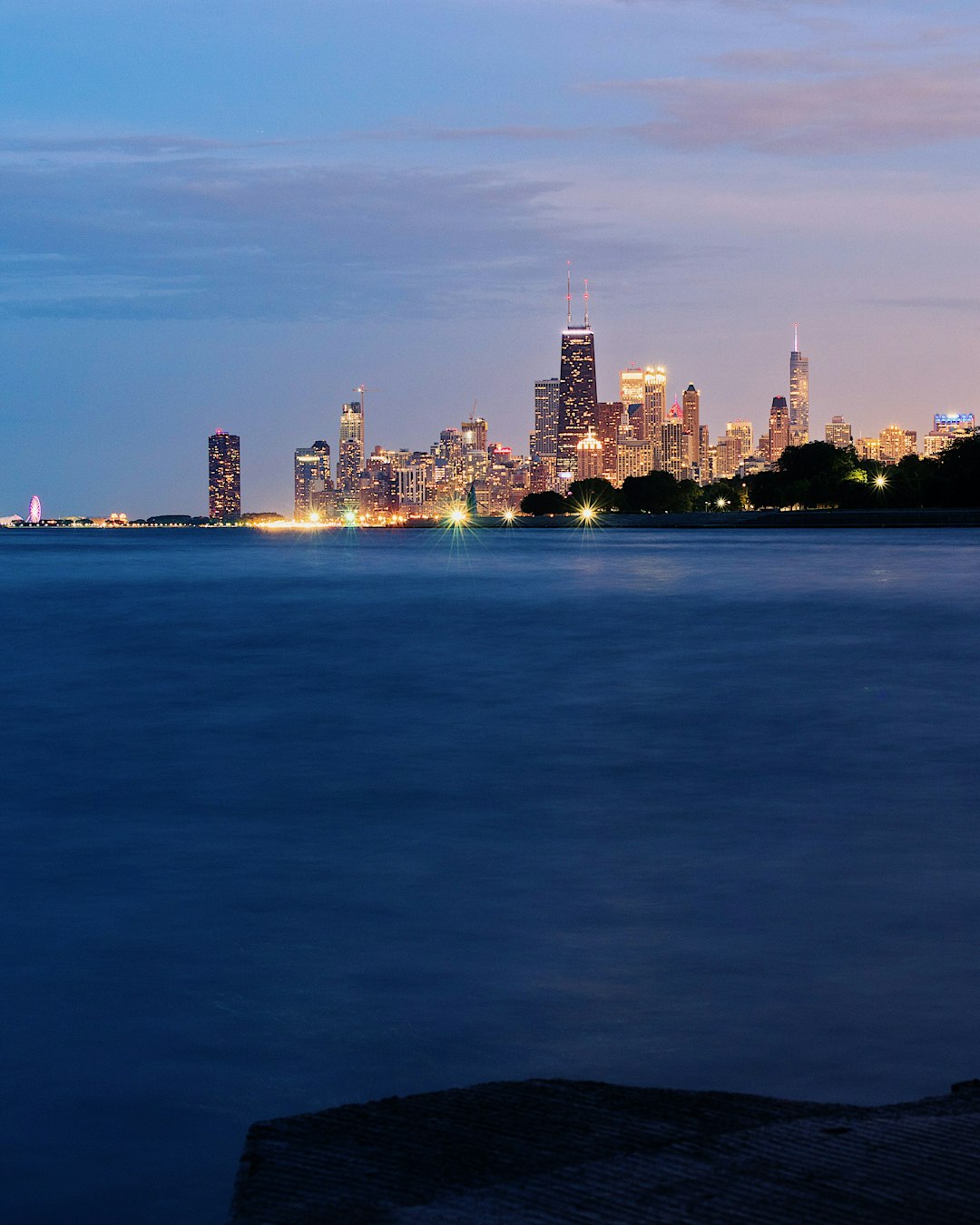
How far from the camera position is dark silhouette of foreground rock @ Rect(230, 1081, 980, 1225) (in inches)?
180

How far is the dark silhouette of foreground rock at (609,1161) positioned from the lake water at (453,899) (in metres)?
0.91

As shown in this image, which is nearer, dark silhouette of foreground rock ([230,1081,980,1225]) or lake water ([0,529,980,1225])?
dark silhouette of foreground rock ([230,1081,980,1225])

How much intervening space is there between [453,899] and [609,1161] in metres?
6.58

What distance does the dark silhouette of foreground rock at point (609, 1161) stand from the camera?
4.57 meters

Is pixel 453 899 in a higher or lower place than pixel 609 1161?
lower

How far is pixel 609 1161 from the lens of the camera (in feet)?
17.1

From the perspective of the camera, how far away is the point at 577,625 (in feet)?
170

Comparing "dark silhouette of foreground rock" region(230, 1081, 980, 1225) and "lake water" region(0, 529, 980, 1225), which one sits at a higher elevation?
"dark silhouette of foreground rock" region(230, 1081, 980, 1225)

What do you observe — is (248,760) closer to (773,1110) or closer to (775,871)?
(775,871)

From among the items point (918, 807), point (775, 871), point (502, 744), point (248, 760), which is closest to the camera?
point (775, 871)

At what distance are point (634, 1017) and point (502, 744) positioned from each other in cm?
1418

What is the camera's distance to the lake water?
24.5ft

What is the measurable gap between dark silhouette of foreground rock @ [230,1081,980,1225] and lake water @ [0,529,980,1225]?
0.91 meters

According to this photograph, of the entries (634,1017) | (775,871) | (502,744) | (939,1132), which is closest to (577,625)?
(502,744)
